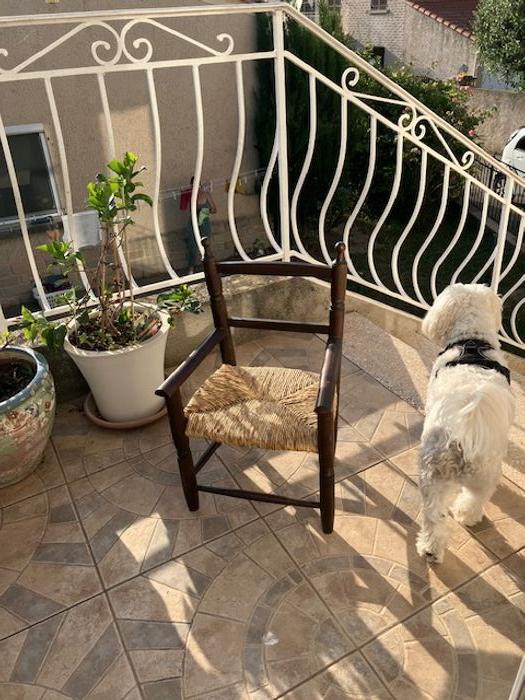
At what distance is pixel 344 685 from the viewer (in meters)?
1.54

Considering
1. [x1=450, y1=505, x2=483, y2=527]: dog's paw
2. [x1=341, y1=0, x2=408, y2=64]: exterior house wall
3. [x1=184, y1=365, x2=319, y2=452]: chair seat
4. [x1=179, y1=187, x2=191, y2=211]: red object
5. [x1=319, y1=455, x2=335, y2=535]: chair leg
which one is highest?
[x1=341, y1=0, x2=408, y2=64]: exterior house wall

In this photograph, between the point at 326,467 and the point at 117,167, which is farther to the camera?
the point at 117,167

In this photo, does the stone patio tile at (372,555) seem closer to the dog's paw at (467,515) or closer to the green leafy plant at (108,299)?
the dog's paw at (467,515)

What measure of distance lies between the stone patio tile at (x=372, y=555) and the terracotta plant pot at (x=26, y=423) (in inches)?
38.3

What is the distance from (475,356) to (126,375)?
142 cm

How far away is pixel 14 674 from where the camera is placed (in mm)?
1619

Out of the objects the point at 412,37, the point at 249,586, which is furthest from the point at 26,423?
the point at 412,37

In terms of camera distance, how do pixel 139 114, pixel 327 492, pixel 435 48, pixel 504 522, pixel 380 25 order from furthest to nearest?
pixel 380 25, pixel 435 48, pixel 139 114, pixel 504 522, pixel 327 492

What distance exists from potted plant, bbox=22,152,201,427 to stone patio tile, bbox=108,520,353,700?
809 millimetres

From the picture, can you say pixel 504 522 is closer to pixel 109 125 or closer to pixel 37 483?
pixel 37 483

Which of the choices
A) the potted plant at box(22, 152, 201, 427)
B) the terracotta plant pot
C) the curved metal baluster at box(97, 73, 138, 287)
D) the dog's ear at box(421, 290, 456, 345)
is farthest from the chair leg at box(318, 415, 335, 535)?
the curved metal baluster at box(97, 73, 138, 287)

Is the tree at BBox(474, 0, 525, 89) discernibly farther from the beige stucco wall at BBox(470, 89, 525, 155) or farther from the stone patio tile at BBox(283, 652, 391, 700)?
the stone patio tile at BBox(283, 652, 391, 700)

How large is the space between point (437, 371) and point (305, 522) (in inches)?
29.7

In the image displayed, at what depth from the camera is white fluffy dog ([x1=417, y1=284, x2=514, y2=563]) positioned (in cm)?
163
